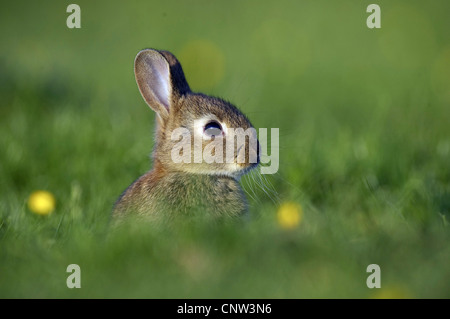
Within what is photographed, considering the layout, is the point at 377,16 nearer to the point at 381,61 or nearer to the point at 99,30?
the point at 381,61

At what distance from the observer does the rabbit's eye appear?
5422 mm

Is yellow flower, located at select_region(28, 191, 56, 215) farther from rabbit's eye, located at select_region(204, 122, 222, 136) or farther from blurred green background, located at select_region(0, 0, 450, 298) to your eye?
rabbit's eye, located at select_region(204, 122, 222, 136)

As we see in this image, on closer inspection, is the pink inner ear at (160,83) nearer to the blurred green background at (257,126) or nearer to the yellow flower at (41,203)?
the blurred green background at (257,126)

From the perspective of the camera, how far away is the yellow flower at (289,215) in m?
4.71

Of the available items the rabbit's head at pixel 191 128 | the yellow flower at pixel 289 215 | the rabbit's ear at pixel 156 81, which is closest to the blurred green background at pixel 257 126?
the yellow flower at pixel 289 215

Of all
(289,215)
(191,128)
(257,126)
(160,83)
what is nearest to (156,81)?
(160,83)

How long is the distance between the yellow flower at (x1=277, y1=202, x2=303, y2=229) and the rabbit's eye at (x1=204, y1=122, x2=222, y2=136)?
2.44 feet

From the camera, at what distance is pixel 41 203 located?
19.0 feet

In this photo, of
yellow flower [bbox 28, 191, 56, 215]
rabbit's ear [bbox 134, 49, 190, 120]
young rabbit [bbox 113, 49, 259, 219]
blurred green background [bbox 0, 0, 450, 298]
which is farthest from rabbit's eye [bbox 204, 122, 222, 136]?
yellow flower [bbox 28, 191, 56, 215]

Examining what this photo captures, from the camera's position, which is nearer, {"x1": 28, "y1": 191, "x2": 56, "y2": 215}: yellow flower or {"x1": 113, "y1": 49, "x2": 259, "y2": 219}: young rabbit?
{"x1": 113, "y1": 49, "x2": 259, "y2": 219}: young rabbit

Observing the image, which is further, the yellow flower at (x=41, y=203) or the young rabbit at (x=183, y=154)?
the yellow flower at (x=41, y=203)

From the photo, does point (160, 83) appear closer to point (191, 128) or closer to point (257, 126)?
point (191, 128)

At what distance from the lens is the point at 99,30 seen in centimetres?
1216

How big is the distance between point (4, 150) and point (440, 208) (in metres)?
4.03
